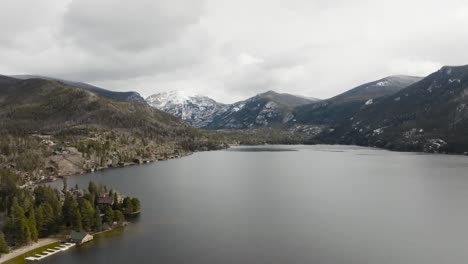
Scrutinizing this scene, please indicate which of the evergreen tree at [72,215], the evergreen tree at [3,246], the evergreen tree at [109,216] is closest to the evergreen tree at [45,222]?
the evergreen tree at [72,215]

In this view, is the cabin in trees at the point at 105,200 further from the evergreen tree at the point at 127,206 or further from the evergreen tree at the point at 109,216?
the evergreen tree at the point at 109,216

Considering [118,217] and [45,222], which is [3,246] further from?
[118,217]

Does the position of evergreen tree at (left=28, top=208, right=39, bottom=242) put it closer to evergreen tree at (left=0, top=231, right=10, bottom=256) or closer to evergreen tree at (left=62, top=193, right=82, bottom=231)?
evergreen tree at (left=0, top=231, right=10, bottom=256)

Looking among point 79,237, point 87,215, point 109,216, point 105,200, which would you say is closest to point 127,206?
point 105,200

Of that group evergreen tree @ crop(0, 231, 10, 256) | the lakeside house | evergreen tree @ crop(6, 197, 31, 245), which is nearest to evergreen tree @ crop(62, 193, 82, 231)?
the lakeside house

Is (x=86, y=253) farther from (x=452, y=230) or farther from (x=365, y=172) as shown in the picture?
(x=365, y=172)

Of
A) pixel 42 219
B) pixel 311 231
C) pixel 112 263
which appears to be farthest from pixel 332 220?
pixel 42 219

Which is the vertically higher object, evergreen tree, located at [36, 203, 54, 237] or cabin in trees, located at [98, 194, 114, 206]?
cabin in trees, located at [98, 194, 114, 206]

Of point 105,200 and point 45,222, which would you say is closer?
point 45,222
